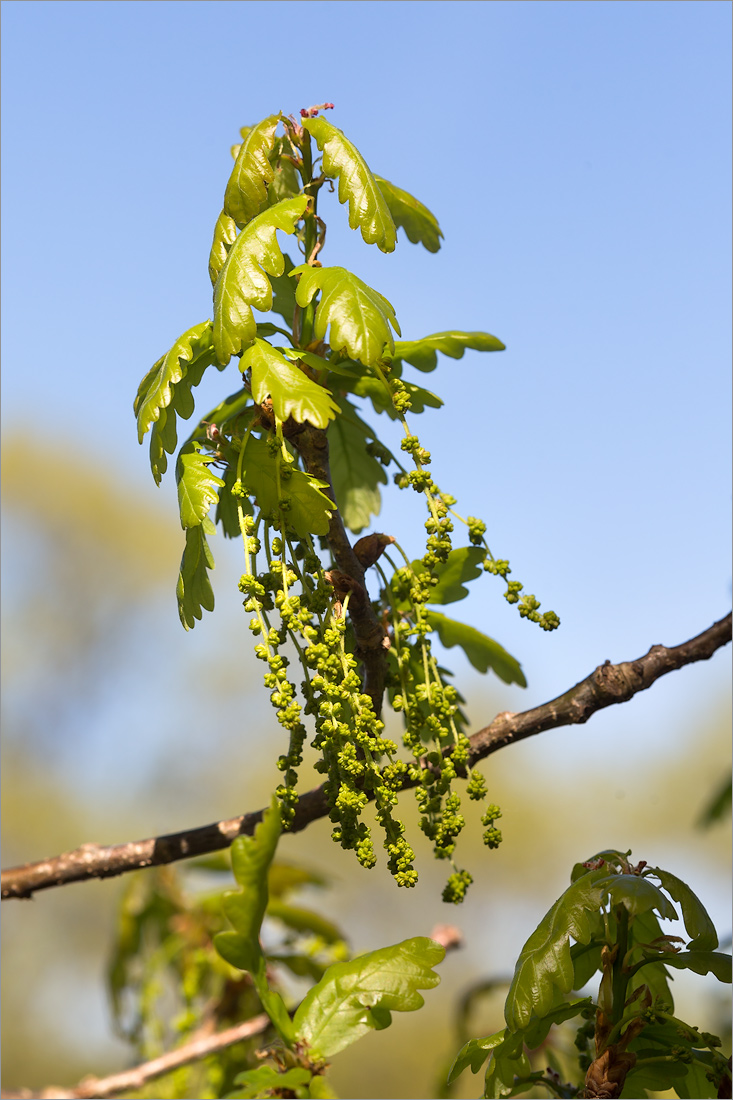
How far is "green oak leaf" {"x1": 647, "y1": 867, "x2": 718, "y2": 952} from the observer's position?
104cm

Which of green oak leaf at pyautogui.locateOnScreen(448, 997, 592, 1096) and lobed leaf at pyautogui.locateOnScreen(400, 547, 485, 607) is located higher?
lobed leaf at pyautogui.locateOnScreen(400, 547, 485, 607)

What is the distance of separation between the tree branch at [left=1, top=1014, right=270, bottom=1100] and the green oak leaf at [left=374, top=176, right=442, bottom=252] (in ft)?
4.95

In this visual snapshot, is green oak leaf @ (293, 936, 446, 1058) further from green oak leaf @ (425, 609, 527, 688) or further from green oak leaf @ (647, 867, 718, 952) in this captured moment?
green oak leaf @ (425, 609, 527, 688)

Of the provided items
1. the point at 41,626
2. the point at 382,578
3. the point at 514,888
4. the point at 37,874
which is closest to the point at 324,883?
the point at 37,874

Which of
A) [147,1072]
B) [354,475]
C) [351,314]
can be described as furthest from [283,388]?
[147,1072]

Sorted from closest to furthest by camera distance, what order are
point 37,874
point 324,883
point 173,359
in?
point 173,359 < point 37,874 < point 324,883

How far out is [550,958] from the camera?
38.7 inches

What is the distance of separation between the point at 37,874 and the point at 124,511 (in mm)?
10233

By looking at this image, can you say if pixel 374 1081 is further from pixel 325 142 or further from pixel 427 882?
pixel 325 142

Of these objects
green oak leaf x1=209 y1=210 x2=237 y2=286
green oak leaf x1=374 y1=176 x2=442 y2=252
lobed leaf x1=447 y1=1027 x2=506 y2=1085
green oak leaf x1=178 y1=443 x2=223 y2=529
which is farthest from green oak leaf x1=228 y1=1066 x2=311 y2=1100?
green oak leaf x1=374 y1=176 x2=442 y2=252

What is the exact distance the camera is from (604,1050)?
1.03 m

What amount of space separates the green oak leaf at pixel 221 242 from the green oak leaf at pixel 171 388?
78mm

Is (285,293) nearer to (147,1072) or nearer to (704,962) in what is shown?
(704,962)

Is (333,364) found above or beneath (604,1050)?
above
